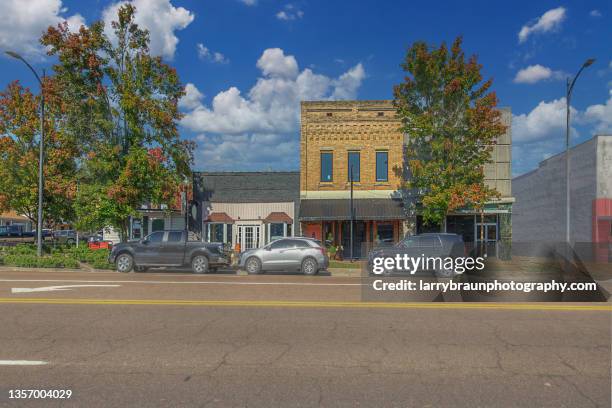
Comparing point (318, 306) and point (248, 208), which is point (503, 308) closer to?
point (318, 306)

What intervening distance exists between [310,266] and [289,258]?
0.88m

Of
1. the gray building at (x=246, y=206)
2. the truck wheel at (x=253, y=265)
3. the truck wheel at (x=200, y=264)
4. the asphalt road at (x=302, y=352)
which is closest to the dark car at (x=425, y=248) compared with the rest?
the truck wheel at (x=253, y=265)

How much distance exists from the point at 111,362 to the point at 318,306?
5.25 meters

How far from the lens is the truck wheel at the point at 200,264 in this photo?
65.7 feet

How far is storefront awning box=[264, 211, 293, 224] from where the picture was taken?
1193 inches

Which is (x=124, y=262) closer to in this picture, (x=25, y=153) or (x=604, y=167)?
(x=25, y=153)

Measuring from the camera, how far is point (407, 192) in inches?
1102

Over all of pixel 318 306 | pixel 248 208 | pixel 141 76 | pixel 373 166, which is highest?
pixel 141 76

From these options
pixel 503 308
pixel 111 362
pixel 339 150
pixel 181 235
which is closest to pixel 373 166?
pixel 339 150

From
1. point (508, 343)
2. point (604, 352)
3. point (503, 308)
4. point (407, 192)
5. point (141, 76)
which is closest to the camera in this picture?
point (604, 352)

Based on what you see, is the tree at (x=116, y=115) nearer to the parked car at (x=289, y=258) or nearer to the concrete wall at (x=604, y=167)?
the parked car at (x=289, y=258)

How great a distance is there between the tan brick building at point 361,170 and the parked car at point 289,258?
792 cm

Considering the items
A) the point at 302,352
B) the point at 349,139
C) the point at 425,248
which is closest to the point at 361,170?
the point at 349,139

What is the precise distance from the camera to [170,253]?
2016cm
